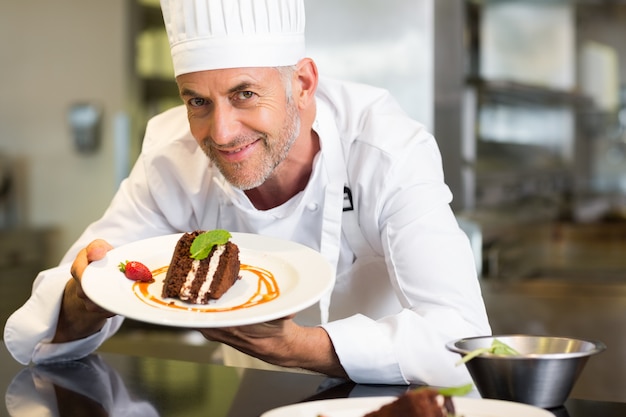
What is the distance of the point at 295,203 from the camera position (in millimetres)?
2006

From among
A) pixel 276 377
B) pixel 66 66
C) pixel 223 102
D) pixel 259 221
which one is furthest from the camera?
pixel 66 66

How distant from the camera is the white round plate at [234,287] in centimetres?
136

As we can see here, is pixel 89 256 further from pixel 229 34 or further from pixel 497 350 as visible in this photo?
pixel 497 350

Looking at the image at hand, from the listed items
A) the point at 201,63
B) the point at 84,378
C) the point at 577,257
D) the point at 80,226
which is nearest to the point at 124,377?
the point at 84,378

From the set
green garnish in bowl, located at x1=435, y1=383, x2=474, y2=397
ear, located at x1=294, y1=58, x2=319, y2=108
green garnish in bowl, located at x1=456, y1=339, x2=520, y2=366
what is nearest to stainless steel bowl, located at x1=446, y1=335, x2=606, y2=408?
green garnish in bowl, located at x1=456, y1=339, x2=520, y2=366

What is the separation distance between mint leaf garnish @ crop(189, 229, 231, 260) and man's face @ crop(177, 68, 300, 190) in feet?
0.73

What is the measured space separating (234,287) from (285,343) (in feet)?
0.44

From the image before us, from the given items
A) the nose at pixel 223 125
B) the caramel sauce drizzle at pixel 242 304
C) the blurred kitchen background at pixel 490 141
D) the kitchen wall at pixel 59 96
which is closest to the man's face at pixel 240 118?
the nose at pixel 223 125

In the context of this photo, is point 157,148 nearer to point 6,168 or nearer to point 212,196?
point 212,196

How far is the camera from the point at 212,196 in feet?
6.91

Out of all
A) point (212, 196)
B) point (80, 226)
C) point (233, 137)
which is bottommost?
point (80, 226)

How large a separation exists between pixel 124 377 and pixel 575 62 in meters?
3.38

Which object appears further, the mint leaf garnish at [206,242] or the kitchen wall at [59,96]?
the kitchen wall at [59,96]

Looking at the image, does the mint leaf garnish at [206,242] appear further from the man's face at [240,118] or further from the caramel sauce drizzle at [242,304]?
the man's face at [240,118]
